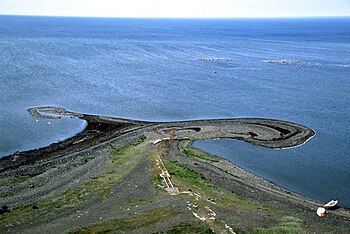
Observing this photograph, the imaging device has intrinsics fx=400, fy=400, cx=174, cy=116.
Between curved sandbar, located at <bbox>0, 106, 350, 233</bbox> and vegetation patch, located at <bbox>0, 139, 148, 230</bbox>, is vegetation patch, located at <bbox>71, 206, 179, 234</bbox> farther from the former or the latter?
vegetation patch, located at <bbox>0, 139, 148, 230</bbox>

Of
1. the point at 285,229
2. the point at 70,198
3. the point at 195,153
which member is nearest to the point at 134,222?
the point at 70,198

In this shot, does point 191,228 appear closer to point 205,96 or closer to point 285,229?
point 285,229

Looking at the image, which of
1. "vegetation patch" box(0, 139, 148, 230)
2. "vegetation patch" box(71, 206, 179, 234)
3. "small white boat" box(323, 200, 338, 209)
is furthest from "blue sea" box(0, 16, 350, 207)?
"vegetation patch" box(71, 206, 179, 234)

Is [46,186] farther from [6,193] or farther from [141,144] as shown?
Answer: [141,144]

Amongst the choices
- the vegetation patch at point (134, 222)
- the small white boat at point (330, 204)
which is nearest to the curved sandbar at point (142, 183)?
the vegetation patch at point (134, 222)

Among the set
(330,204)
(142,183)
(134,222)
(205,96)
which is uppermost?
(205,96)
